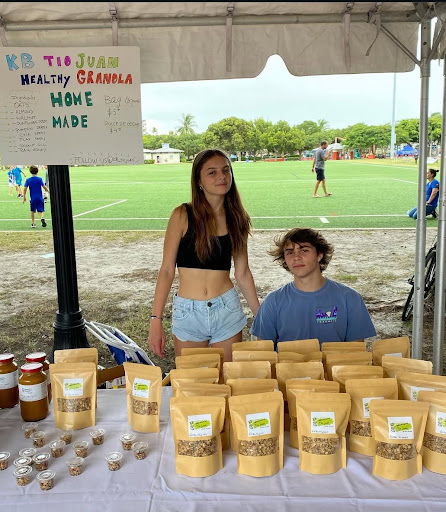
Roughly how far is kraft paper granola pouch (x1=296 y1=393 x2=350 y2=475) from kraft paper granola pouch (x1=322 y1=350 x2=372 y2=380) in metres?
0.28

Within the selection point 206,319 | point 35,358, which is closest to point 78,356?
point 35,358

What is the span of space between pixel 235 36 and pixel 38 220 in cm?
1053

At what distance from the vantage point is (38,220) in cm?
1186

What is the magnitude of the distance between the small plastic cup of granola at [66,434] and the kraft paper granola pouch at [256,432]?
0.46m

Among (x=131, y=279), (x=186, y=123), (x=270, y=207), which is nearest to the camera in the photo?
(x=131, y=279)

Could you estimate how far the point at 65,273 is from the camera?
3.11m

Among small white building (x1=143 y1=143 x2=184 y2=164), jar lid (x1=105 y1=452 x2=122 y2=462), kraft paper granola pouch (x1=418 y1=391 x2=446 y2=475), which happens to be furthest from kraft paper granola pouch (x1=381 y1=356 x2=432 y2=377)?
small white building (x1=143 y1=143 x2=184 y2=164)

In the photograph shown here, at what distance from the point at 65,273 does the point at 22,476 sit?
7.05 feet

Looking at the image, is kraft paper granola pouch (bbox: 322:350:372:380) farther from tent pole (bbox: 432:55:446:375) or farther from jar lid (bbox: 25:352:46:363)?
tent pole (bbox: 432:55:446:375)

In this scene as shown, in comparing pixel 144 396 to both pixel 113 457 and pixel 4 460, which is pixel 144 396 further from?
pixel 4 460

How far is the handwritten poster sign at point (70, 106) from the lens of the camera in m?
2.32

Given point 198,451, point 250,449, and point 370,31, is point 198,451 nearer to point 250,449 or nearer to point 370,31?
point 250,449

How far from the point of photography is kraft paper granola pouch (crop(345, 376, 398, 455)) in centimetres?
116

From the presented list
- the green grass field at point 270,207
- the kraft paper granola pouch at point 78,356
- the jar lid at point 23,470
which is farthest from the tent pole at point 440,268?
the green grass field at point 270,207
